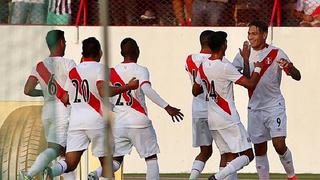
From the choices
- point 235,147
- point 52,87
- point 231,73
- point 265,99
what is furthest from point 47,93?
point 265,99

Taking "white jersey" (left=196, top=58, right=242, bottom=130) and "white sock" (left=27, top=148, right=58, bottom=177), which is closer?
"white sock" (left=27, top=148, right=58, bottom=177)

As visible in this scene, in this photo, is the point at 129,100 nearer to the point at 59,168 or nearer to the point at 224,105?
the point at 224,105

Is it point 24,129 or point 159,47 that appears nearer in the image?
point 24,129

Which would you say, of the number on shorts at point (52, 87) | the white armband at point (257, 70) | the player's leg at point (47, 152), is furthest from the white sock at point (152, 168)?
the number on shorts at point (52, 87)

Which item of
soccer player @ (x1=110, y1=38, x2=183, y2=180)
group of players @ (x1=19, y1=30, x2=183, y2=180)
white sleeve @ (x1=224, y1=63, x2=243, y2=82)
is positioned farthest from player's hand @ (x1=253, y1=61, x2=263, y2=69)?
group of players @ (x1=19, y1=30, x2=183, y2=180)

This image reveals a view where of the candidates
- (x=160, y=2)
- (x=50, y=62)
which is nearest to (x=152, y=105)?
(x=160, y=2)

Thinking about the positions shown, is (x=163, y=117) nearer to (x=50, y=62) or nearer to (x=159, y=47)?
(x=159, y=47)

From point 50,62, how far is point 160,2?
813 cm

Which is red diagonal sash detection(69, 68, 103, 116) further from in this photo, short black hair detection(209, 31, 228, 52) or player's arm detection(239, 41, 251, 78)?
player's arm detection(239, 41, 251, 78)

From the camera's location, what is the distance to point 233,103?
14266mm

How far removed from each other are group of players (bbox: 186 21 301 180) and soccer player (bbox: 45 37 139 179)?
1.01 metres

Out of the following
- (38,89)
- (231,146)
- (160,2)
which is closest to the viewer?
(38,89)

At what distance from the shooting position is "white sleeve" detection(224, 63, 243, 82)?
13617 mm

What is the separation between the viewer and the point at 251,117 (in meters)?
14.8
